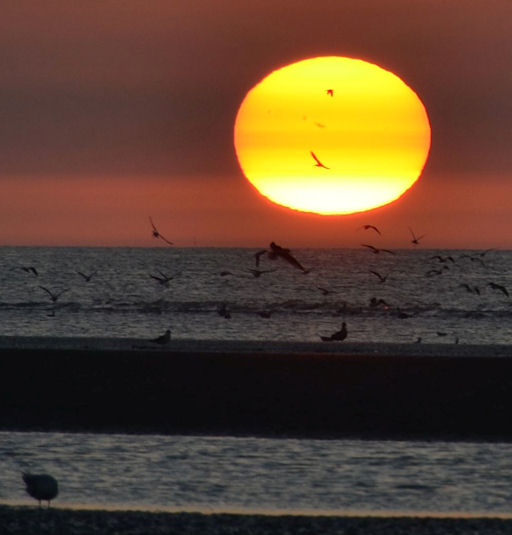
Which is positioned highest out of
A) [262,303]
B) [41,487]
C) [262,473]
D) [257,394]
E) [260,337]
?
[262,303]

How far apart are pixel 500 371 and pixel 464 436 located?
6710 millimetres

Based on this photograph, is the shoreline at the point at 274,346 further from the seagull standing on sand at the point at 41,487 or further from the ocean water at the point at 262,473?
the seagull standing on sand at the point at 41,487

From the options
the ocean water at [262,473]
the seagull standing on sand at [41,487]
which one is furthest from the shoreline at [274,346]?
the seagull standing on sand at [41,487]

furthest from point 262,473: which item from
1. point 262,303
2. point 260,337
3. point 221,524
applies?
point 262,303

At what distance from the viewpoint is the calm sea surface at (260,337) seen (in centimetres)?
1279

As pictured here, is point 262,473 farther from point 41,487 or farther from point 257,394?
point 257,394

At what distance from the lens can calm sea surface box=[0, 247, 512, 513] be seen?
12.8m

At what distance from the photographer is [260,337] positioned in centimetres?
3888

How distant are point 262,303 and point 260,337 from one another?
2153 cm

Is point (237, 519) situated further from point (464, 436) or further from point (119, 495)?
point (464, 436)

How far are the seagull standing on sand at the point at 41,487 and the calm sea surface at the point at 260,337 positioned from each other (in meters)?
0.58

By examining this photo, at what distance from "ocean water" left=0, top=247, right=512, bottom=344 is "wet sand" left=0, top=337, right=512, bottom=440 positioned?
14017 millimetres

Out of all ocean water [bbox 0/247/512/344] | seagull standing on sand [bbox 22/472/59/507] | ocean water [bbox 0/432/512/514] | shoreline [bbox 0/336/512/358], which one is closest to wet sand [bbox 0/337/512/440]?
ocean water [bbox 0/432/512/514]

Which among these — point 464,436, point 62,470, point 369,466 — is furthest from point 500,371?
point 62,470
